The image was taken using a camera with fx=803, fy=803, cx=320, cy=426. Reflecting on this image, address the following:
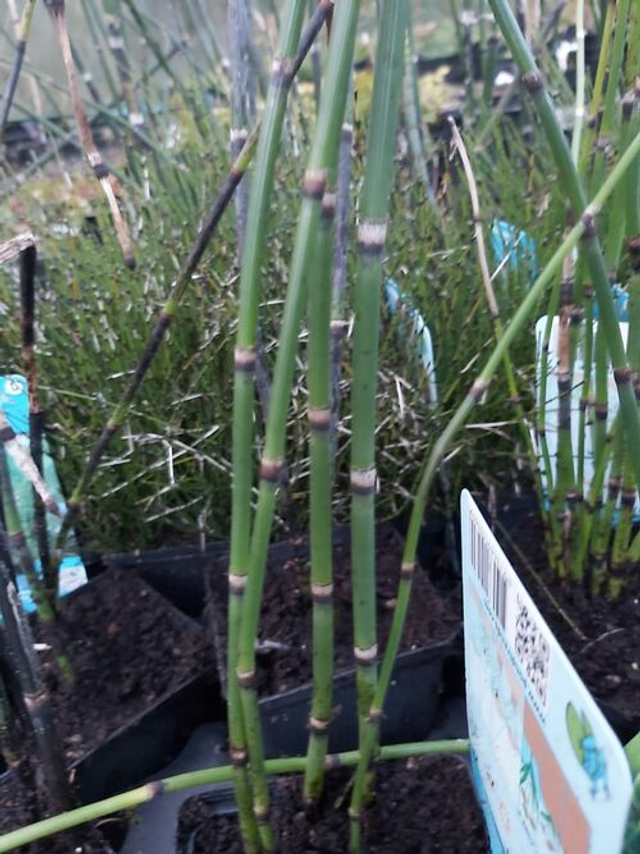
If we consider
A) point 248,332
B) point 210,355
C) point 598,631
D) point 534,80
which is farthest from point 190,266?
point 598,631

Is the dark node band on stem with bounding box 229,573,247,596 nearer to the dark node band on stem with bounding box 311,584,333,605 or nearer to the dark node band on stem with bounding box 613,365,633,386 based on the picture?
the dark node band on stem with bounding box 311,584,333,605

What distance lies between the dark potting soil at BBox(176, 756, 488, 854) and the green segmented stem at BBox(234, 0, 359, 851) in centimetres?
9

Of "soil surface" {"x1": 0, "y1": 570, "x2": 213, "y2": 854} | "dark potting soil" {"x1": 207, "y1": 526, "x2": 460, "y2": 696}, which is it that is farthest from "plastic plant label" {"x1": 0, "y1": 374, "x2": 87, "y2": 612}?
"dark potting soil" {"x1": 207, "y1": 526, "x2": 460, "y2": 696}

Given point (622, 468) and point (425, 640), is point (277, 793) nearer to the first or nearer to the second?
point (425, 640)

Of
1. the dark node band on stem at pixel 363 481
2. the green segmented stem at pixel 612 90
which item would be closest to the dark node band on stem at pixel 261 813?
the dark node band on stem at pixel 363 481

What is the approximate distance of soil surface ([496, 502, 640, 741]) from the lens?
63 cm

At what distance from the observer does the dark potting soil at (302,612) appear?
2.34ft

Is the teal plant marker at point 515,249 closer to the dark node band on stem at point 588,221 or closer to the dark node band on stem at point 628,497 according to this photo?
the dark node band on stem at point 628,497

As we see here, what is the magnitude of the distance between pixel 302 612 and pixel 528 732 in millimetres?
398

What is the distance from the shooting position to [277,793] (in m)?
0.61

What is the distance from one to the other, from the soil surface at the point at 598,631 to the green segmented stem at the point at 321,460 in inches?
9.8

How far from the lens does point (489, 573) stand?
441 millimetres

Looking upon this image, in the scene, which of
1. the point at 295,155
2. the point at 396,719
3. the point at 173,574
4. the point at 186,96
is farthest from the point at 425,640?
the point at 186,96

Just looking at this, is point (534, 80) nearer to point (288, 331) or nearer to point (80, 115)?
point (288, 331)
